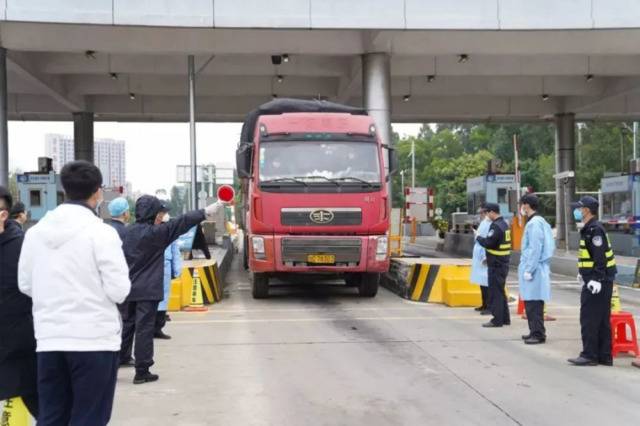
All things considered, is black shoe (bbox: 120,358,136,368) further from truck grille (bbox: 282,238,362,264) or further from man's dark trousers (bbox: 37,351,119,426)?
truck grille (bbox: 282,238,362,264)

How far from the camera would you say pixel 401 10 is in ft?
55.1

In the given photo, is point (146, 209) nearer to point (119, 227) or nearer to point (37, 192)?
point (119, 227)

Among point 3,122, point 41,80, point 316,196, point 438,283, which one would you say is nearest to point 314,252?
point 316,196

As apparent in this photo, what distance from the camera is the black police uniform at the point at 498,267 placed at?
33.8 feet

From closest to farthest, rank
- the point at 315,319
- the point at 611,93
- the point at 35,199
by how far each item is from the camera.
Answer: the point at 315,319 → the point at 611,93 → the point at 35,199

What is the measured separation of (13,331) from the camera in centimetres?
404

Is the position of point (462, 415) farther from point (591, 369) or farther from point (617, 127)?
point (617, 127)

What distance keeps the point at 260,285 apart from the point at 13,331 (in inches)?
385

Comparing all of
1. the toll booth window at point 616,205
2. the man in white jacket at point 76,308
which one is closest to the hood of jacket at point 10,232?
the man in white jacket at point 76,308

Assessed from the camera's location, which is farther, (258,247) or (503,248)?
(258,247)

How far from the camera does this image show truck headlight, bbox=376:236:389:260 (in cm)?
1264

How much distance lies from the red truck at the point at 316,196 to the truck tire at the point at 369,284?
87 centimetres

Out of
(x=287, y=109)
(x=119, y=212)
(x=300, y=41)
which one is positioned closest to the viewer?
(x=119, y=212)

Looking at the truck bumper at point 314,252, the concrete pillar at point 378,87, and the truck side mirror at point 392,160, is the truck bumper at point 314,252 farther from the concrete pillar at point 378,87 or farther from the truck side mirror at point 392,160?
the concrete pillar at point 378,87
